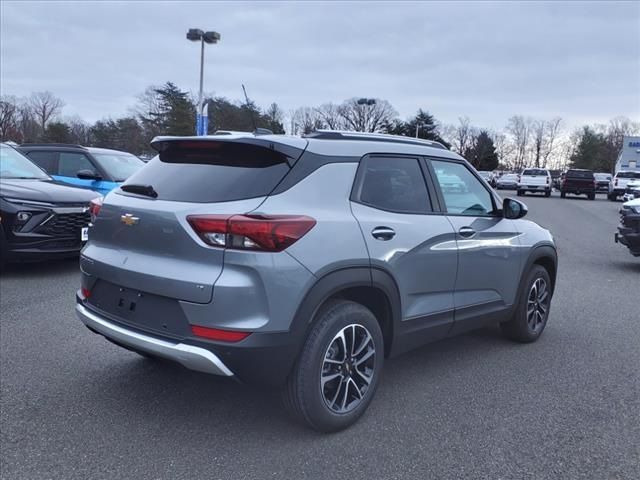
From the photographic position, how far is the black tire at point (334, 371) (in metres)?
3.16

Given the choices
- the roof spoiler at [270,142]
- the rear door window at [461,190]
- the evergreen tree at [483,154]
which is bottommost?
the rear door window at [461,190]

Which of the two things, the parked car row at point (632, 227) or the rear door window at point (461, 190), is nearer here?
the rear door window at point (461, 190)

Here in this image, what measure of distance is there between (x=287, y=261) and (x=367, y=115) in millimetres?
80055

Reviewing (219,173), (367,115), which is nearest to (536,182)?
(219,173)

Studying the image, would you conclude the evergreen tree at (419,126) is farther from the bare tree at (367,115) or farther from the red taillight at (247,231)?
the red taillight at (247,231)

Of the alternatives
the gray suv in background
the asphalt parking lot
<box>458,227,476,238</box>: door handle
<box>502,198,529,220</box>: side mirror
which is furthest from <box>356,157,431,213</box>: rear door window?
the asphalt parking lot


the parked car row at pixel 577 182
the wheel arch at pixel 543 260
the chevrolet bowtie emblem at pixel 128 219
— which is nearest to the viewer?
the chevrolet bowtie emblem at pixel 128 219

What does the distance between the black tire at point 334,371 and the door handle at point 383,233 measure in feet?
1.41

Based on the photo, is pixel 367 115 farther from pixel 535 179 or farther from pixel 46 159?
pixel 46 159

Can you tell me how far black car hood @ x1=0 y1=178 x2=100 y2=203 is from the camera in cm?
737

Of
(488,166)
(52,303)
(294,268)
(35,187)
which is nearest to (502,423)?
(294,268)

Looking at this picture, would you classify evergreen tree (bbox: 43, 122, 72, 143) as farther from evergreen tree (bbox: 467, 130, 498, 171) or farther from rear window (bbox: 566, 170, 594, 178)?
evergreen tree (bbox: 467, 130, 498, 171)

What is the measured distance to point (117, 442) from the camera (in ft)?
10.6

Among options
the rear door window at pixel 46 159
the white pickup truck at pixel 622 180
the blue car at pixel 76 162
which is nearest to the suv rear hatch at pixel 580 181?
the white pickup truck at pixel 622 180
